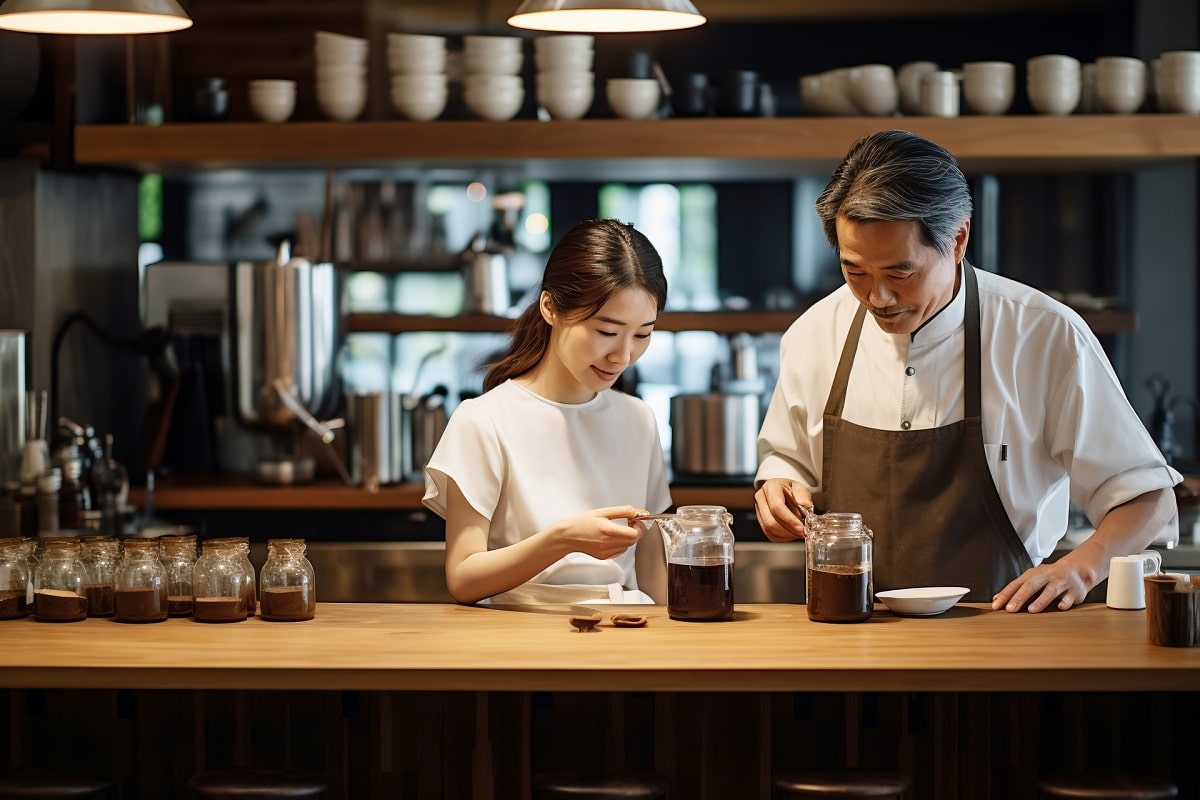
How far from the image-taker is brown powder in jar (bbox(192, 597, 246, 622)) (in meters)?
2.24

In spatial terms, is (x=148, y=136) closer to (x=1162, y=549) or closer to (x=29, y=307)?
(x=29, y=307)

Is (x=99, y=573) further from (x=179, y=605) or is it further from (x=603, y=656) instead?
(x=603, y=656)

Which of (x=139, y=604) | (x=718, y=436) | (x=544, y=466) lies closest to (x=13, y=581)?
(x=139, y=604)

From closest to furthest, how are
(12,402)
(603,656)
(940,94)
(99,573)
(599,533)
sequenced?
(603,656) → (599,533) → (99,573) → (12,402) → (940,94)

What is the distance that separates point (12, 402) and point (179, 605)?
181 cm

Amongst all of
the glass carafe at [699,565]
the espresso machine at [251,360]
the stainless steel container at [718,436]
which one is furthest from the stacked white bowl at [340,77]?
the glass carafe at [699,565]

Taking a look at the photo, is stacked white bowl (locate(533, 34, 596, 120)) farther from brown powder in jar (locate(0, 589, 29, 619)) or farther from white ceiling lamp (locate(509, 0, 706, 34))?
brown powder in jar (locate(0, 589, 29, 619))

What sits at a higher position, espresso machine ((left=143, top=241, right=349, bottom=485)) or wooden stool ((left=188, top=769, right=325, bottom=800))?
espresso machine ((left=143, top=241, right=349, bottom=485))

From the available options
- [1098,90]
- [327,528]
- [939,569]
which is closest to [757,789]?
[939,569]

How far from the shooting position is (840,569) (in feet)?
7.30

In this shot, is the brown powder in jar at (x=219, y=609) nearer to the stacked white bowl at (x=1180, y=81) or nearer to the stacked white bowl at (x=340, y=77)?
the stacked white bowl at (x=340, y=77)

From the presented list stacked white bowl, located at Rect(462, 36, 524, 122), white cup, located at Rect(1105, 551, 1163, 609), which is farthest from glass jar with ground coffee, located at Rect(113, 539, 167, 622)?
stacked white bowl, located at Rect(462, 36, 524, 122)

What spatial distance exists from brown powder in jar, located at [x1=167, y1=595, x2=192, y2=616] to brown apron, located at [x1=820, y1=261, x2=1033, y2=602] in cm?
117

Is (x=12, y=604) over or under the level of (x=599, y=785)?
over
